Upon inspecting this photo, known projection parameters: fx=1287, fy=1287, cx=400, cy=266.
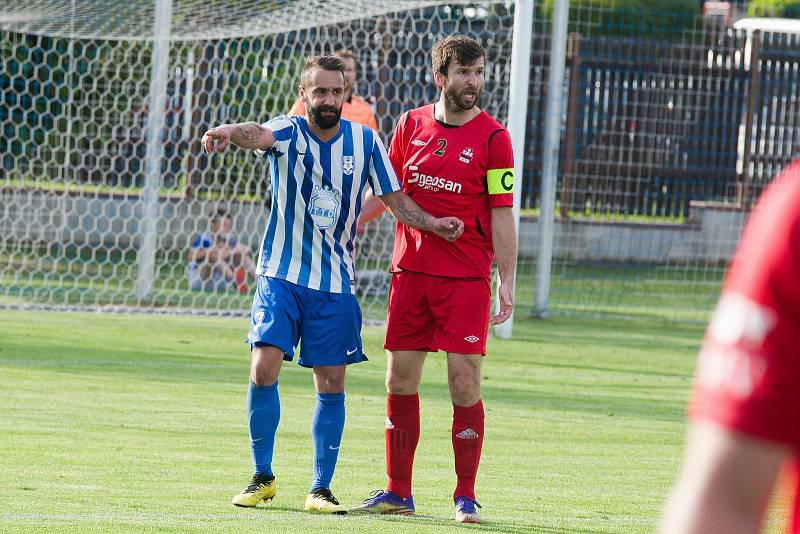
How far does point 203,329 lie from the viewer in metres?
10.5

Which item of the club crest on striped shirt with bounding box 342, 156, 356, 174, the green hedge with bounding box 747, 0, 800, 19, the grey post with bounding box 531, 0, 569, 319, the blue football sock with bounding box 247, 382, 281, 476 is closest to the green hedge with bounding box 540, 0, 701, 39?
the green hedge with bounding box 747, 0, 800, 19

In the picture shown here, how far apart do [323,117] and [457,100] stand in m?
0.50

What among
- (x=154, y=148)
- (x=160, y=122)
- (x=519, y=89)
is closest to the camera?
(x=519, y=89)

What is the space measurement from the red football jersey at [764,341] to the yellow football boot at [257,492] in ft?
11.7

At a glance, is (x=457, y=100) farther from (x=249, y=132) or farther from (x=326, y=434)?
(x=326, y=434)

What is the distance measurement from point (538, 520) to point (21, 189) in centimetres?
1138

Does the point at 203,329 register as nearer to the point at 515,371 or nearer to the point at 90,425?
the point at 515,371

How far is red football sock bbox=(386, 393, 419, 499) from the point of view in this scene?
15.7ft

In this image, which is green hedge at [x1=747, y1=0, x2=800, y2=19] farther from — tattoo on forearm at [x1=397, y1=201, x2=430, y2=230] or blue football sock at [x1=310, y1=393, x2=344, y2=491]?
blue football sock at [x1=310, y1=393, x2=344, y2=491]

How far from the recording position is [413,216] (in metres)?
4.84

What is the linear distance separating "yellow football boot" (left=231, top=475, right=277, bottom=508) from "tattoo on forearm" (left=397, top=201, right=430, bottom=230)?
1076 millimetres

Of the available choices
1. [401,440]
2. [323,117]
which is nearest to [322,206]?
[323,117]

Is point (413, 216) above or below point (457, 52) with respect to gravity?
below

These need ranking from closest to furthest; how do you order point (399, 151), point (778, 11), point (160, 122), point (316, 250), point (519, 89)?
point (316, 250) → point (399, 151) → point (519, 89) → point (160, 122) → point (778, 11)
